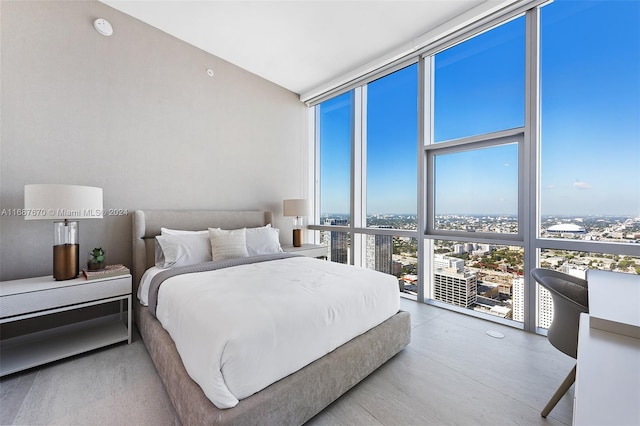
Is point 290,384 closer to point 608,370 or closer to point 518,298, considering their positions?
point 608,370

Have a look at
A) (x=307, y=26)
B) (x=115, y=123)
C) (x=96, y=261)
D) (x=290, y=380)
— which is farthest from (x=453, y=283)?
(x=115, y=123)

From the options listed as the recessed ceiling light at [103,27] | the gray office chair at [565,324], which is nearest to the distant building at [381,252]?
the gray office chair at [565,324]

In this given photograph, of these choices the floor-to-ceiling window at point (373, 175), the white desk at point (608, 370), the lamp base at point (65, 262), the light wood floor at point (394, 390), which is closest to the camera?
the white desk at point (608, 370)

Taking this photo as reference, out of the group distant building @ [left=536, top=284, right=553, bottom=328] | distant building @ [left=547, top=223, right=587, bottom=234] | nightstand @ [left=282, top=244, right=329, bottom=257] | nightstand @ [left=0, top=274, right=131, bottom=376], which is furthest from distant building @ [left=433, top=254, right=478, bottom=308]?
nightstand @ [left=0, top=274, right=131, bottom=376]

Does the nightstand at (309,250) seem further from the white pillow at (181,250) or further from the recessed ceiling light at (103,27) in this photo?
the recessed ceiling light at (103,27)

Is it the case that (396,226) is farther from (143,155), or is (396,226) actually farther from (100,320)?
(100,320)

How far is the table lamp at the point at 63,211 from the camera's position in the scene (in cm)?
194

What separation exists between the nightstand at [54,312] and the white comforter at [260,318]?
622 millimetres

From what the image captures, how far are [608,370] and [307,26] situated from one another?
346 centimetres

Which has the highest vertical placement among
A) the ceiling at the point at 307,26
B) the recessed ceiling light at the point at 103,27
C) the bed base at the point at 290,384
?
the ceiling at the point at 307,26

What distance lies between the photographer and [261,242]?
3133mm

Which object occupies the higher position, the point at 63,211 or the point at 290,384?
the point at 63,211

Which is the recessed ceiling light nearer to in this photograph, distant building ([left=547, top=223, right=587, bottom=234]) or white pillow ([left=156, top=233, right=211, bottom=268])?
white pillow ([left=156, top=233, right=211, bottom=268])

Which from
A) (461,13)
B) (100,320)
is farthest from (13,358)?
(461,13)
